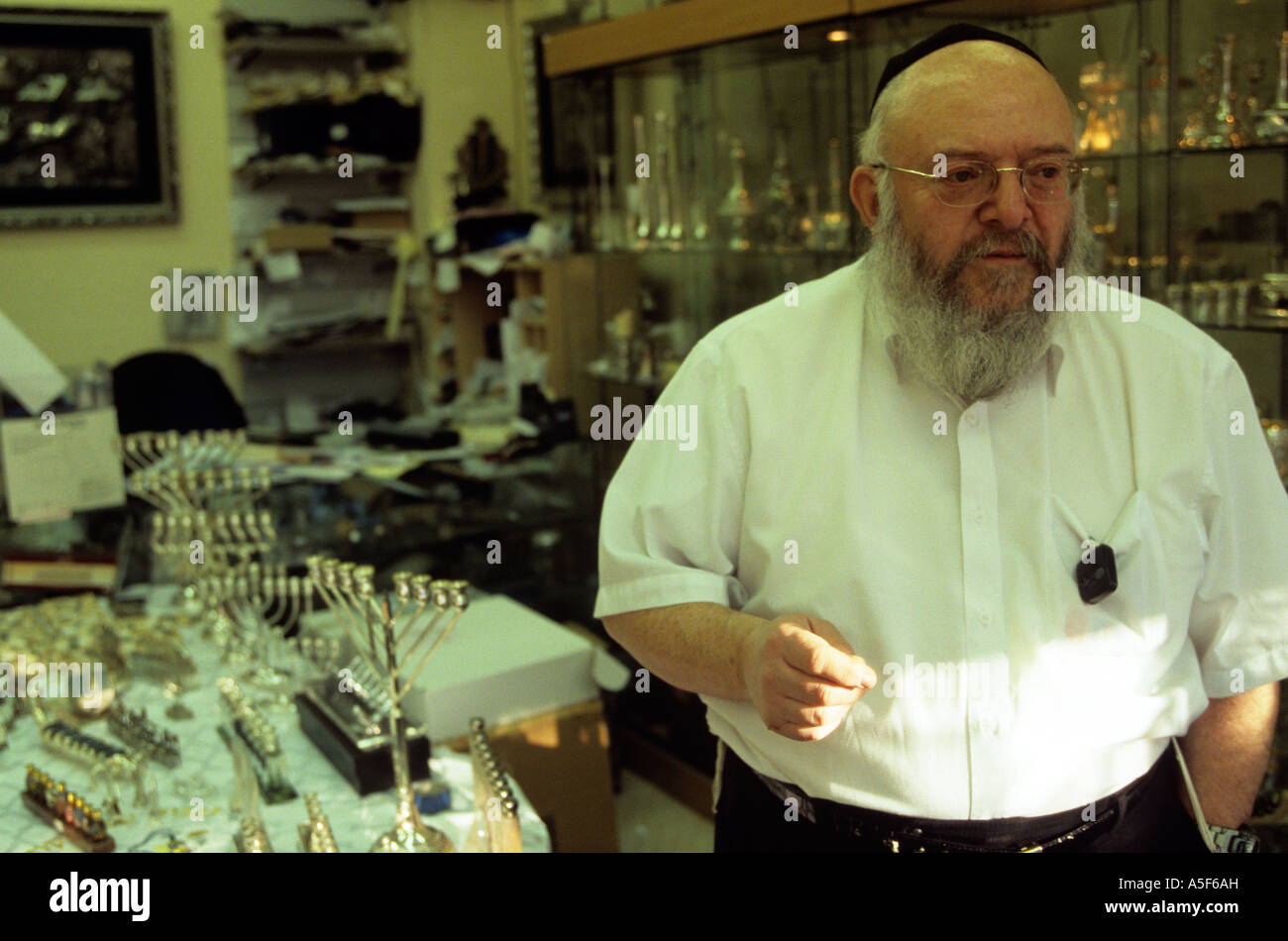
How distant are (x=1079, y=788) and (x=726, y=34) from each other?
2.25 meters

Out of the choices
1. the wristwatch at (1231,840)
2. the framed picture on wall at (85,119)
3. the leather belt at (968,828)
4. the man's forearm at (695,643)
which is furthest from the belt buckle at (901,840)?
the framed picture on wall at (85,119)

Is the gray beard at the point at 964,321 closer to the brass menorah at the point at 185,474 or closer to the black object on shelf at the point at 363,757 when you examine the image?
the black object on shelf at the point at 363,757

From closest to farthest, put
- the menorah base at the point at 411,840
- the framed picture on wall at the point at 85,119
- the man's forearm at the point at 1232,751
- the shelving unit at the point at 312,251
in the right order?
the man's forearm at the point at 1232,751 < the menorah base at the point at 411,840 < the framed picture on wall at the point at 85,119 < the shelving unit at the point at 312,251

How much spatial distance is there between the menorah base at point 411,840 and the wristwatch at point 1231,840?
100 cm

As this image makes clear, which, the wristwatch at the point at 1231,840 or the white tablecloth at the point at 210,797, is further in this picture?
the white tablecloth at the point at 210,797

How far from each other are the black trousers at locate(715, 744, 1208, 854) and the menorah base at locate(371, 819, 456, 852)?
0.41 metres

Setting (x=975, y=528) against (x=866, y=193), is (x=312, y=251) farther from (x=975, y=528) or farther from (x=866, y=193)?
(x=975, y=528)

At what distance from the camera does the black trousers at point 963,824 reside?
1411 millimetres

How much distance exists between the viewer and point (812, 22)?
2.84 meters

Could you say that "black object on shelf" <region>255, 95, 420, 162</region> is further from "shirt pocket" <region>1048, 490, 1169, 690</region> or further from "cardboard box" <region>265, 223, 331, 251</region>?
"shirt pocket" <region>1048, 490, 1169, 690</region>

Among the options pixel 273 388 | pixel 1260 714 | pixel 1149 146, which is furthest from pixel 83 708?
pixel 273 388

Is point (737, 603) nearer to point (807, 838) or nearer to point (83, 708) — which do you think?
point (807, 838)

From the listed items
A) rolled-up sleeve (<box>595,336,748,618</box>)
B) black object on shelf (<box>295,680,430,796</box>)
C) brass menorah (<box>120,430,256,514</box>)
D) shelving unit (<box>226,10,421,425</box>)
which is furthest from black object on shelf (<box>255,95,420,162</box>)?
rolled-up sleeve (<box>595,336,748,618</box>)

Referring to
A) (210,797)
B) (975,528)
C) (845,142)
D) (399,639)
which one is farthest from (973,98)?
(845,142)
